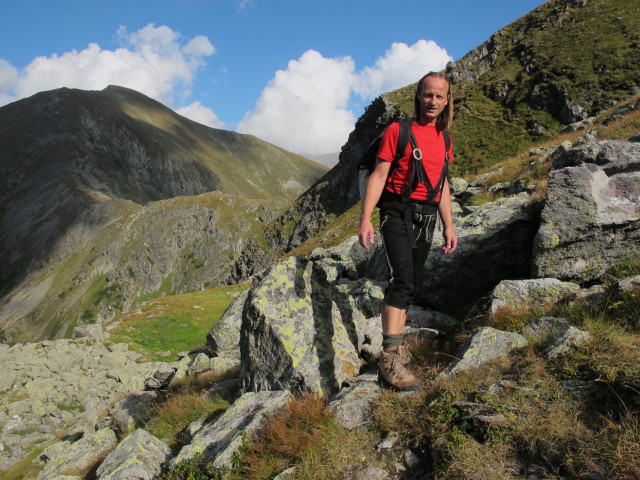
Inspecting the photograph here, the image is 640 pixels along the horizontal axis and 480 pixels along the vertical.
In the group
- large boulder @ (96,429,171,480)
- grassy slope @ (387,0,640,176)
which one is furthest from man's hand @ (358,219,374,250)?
grassy slope @ (387,0,640,176)

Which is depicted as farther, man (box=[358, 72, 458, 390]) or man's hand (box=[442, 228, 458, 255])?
man's hand (box=[442, 228, 458, 255])

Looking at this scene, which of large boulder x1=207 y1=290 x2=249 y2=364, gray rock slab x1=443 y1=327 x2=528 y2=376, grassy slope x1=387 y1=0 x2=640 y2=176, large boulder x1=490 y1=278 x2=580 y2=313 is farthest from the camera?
grassy slope x1=387 y1=0 x2=640 y2=176

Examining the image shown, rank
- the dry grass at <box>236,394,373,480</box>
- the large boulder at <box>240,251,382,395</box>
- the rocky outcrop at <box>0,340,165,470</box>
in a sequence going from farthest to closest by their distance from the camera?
the rocky outcrop at <box>0,340,165,470</box> → the large boulder at <box>240,251,382,395</box> → the dry grass at <box>236,394,373,480</box>

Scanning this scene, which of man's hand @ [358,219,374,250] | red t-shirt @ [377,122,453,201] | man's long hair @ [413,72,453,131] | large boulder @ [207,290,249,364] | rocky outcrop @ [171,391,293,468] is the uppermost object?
man's long hair @ [413,72,453,131]

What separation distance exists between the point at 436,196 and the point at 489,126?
67.4 metres

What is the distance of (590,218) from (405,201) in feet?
13.6

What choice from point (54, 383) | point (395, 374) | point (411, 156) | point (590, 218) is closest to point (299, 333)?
point (395, 374)

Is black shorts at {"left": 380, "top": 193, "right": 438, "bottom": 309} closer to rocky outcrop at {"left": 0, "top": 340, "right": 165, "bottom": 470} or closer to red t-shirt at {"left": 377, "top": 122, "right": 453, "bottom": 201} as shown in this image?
red t-shirt at {"left": 377, "top": 122, "right": 453, "bottom": 201}

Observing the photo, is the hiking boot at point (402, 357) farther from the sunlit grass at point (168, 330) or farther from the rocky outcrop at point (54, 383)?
the sunlit grass at point (168, 330)

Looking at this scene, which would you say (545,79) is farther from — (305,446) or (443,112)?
(305,446)

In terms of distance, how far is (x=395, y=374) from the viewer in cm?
549

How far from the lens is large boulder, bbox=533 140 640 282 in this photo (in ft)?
23.2

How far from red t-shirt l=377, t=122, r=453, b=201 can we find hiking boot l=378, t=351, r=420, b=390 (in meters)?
2.47

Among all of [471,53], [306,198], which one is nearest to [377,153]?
[471,53]
